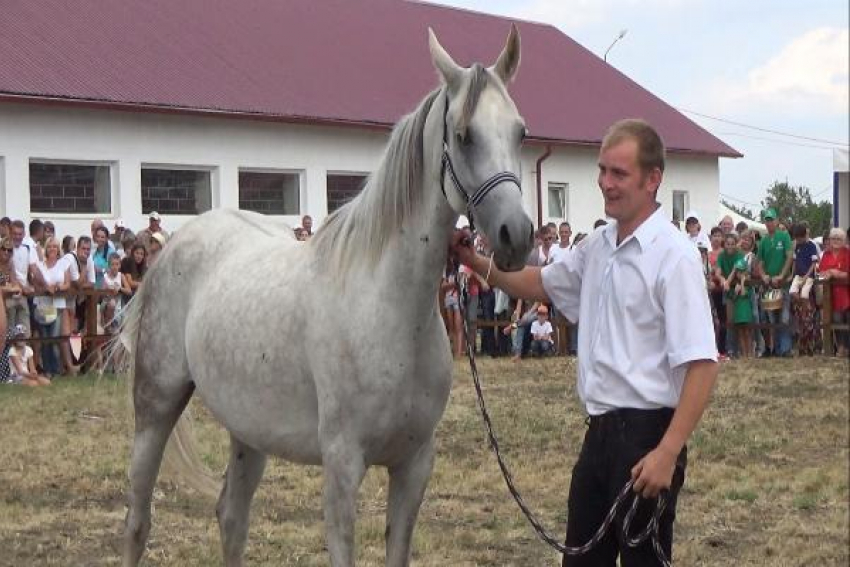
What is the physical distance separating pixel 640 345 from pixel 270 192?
21.4m

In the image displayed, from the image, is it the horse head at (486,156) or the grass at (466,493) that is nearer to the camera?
the horse head at (486,156)

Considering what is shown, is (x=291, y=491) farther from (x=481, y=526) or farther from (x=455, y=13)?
(x=455, y=13)

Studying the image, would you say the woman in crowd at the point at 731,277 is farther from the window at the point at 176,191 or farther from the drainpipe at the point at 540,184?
the drainpipe at the point at 540,184

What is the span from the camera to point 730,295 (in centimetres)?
1656

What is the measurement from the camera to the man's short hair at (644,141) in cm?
356

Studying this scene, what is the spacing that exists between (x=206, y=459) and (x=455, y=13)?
2543cm

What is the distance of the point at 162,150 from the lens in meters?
22.4

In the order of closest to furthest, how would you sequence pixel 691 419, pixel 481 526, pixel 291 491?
pixel 691 419, pixel 481 526, pixel 291 491

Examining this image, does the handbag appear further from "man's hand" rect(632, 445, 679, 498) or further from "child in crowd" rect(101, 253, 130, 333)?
"man's hand" rect(632, 445, 679, 498)

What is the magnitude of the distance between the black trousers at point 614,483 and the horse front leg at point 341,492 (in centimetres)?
87

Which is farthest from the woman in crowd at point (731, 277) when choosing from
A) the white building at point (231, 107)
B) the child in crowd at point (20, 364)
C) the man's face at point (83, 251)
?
the child in crowd at point (20, 364)

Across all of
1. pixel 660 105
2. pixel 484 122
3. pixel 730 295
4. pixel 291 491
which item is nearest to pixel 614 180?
pixel 484 122

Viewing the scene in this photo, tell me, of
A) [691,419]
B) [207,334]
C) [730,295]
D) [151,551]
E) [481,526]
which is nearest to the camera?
[691,419]

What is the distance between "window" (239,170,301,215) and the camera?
24016mm
